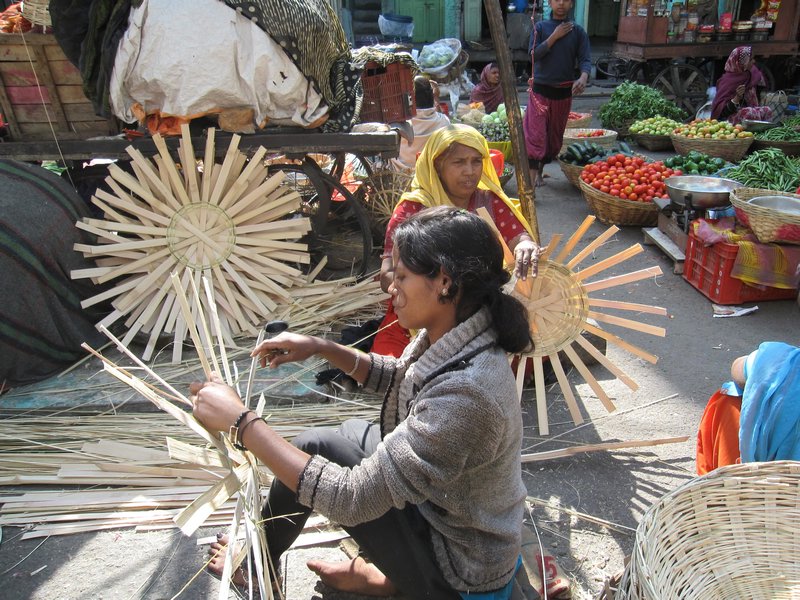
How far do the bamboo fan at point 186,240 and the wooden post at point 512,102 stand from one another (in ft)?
4.10

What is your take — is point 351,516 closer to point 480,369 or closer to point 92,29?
point 480,369

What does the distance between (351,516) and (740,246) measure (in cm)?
331

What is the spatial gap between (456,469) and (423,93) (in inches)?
199

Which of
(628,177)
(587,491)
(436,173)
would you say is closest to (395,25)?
(628,177)

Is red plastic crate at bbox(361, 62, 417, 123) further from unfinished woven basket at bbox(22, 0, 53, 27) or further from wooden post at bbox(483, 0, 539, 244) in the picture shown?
unfinished woven basket at bbox(22, 0, 53, 27)

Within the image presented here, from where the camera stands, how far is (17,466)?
96.4 inches

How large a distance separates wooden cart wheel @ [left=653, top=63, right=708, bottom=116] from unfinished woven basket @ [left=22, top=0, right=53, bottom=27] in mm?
9513

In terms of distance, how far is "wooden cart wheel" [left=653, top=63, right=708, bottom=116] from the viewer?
398 inches

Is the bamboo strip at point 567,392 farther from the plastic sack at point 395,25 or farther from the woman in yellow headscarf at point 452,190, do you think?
the plastic sack at point 395,25

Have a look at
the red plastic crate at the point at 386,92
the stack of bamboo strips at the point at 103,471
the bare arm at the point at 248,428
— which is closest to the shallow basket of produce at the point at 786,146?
the red plastic crate at the point at 386,92

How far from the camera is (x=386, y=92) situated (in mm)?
4609

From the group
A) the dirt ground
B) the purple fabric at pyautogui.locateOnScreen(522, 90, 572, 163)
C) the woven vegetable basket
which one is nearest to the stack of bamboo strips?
the dirt ground

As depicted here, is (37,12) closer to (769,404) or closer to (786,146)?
(769,404)

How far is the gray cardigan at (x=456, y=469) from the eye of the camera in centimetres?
129
